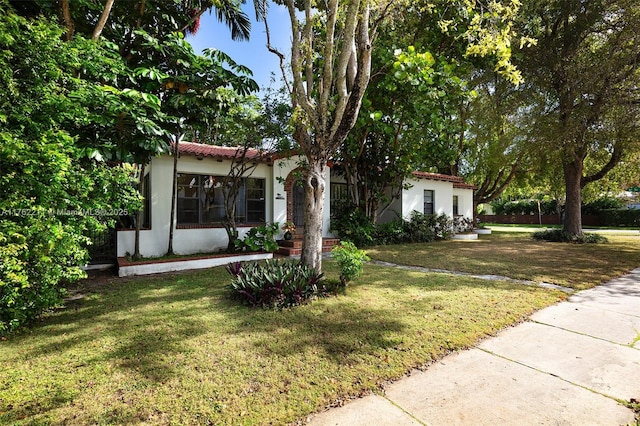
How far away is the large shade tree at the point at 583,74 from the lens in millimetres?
10030

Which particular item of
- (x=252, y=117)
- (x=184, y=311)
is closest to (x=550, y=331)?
(x=184, y=311)

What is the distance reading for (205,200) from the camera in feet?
34.1

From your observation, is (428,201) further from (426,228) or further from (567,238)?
(567,238)

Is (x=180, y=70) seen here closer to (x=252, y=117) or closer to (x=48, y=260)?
(x=252, y=117)

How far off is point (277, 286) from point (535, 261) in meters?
8.01

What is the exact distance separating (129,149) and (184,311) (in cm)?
331

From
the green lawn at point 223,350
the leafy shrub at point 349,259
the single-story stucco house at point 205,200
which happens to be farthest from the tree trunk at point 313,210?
the single-story stucco house at point 205,200

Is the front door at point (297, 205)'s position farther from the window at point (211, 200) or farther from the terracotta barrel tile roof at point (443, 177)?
the terracotta barrel tile roof at point (443, 177)

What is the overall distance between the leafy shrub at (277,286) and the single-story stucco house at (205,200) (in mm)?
5037

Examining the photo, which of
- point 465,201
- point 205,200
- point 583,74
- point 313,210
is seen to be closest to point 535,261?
point 583,74

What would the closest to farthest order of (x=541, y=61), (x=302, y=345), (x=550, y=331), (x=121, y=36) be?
(x=302, y=345) → (x=550, y=331) → (x=121, y=36) → (x=541, y=61)

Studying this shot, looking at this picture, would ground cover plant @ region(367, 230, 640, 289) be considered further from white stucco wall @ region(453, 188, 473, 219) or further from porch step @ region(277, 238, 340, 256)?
white stucco wall @ region(453, 188, 473, 219)

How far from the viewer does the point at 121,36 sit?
23.1ft

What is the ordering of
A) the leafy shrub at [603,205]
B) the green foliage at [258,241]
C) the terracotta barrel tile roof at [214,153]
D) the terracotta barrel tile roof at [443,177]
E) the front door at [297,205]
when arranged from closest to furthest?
the terracotta barrel tile roof at [214,153], the green foliage at [258,241], the front door at [297,205], the terracotta barrel tile roof at [443,177], the leafy shrub at [603,205]
